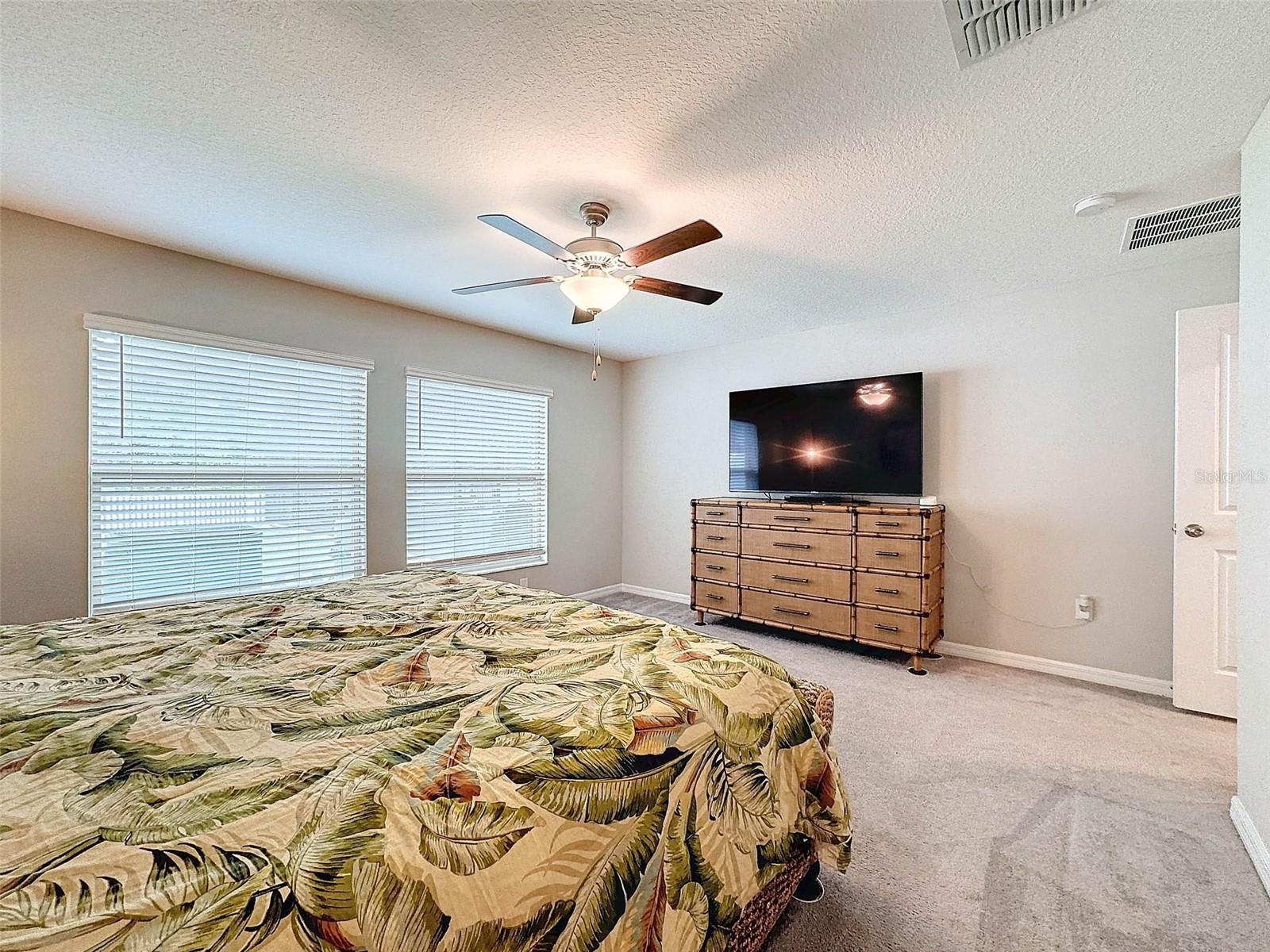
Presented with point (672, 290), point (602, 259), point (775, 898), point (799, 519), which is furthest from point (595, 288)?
point (799, 519)

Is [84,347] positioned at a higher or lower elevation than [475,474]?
higher

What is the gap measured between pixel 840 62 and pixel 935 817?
2.52 m

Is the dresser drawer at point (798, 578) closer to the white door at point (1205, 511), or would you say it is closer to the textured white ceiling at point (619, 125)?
the white door at point (1205, 511)

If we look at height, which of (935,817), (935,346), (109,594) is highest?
(935,346)

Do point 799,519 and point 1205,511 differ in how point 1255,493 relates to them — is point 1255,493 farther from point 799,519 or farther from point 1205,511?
point 799,519


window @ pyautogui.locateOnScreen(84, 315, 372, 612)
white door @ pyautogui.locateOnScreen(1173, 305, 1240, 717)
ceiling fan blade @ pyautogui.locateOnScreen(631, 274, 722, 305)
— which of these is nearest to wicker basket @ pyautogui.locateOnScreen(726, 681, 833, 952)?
ceiling fan blade @ pyautogui.locateOnScreen(631, 274, 722, 305)

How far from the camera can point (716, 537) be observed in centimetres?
445

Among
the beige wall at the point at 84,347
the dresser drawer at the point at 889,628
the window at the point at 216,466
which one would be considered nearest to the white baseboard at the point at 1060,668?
the dresser drawer at the point at 889,628

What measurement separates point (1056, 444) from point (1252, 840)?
7.50 ft

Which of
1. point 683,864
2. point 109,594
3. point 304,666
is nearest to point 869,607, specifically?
point 683,864

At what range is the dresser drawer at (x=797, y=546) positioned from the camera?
3.80m

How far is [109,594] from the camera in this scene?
9.27 ft

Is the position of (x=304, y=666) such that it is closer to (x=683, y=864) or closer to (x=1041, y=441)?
(x=683, y=864)

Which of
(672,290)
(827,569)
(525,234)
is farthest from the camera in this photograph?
(827,569)
